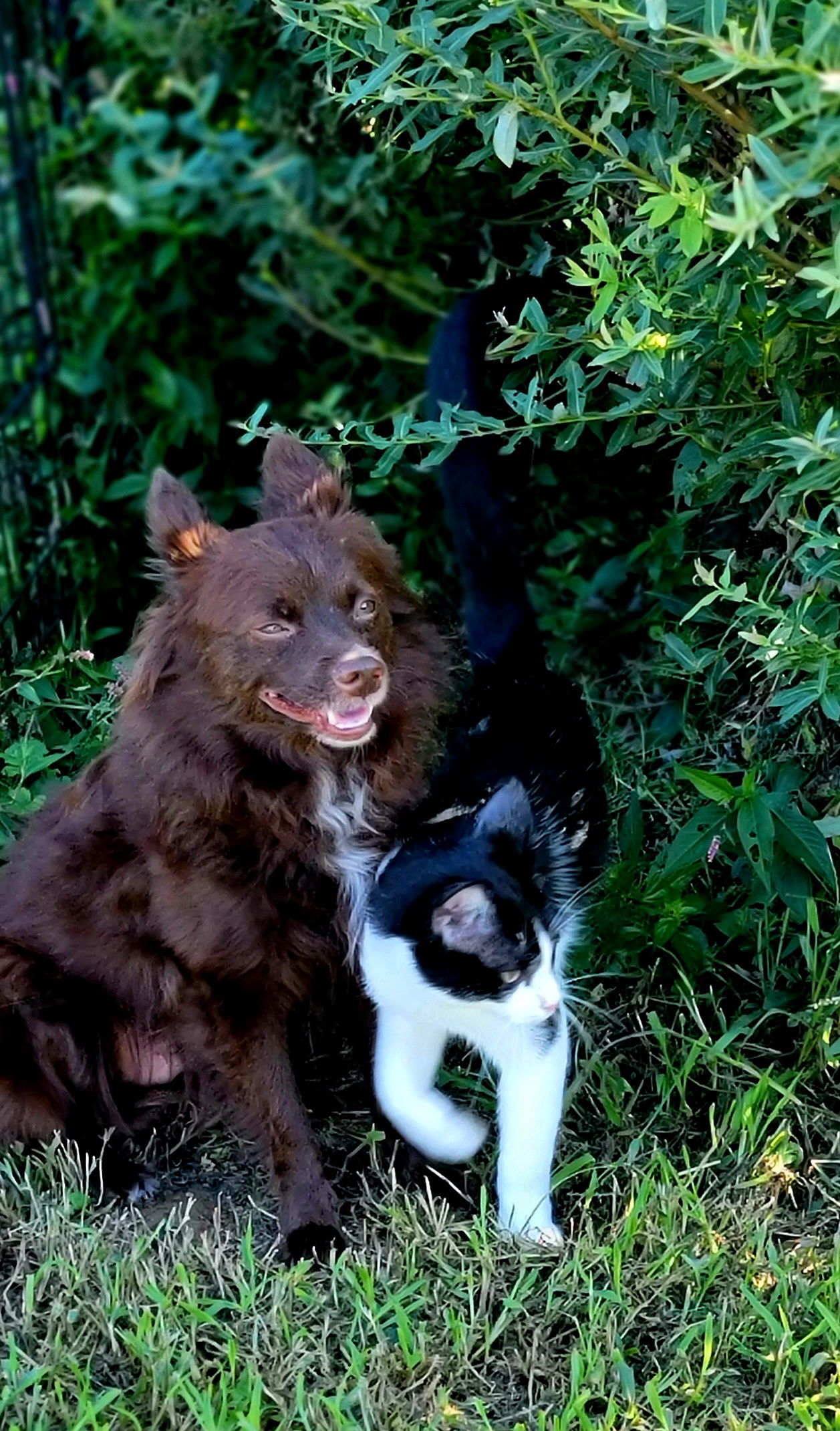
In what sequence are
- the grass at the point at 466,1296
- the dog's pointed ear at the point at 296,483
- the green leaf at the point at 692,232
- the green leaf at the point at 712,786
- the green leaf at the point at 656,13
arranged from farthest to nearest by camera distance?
1. the green leaf at the point at 712,786
2. the dog's pointed ear at the point at 296,483
3. the grass at the point at 466,1296
4. the green leaf at the point at 692,232
5. the green leaf at the point at 656,13

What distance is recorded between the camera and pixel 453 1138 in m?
3.03

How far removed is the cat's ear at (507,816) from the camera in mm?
2836

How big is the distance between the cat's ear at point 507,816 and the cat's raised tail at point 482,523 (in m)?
0.66

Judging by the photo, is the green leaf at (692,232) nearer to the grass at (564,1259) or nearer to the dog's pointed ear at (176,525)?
the dog's pointed ear at (176,525)

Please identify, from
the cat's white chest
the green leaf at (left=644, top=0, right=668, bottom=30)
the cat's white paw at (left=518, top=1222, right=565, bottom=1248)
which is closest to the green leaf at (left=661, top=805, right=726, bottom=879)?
the cat's white chest

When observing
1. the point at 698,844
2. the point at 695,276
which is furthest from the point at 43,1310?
the point at 695,276

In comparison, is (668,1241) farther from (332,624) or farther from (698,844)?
(332,624)

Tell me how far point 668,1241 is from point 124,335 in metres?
3.34

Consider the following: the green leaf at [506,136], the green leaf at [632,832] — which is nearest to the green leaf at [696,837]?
the green leaf at [632,832]

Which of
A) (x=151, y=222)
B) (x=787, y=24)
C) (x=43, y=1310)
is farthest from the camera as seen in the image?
(x=151, y=222)

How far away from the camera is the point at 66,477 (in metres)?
4.64

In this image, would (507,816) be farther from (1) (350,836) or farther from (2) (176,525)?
(2) (176,525)

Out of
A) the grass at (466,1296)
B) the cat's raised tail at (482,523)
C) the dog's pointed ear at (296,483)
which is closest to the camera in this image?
the grass at (466,1296)

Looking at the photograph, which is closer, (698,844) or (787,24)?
(787,24)
